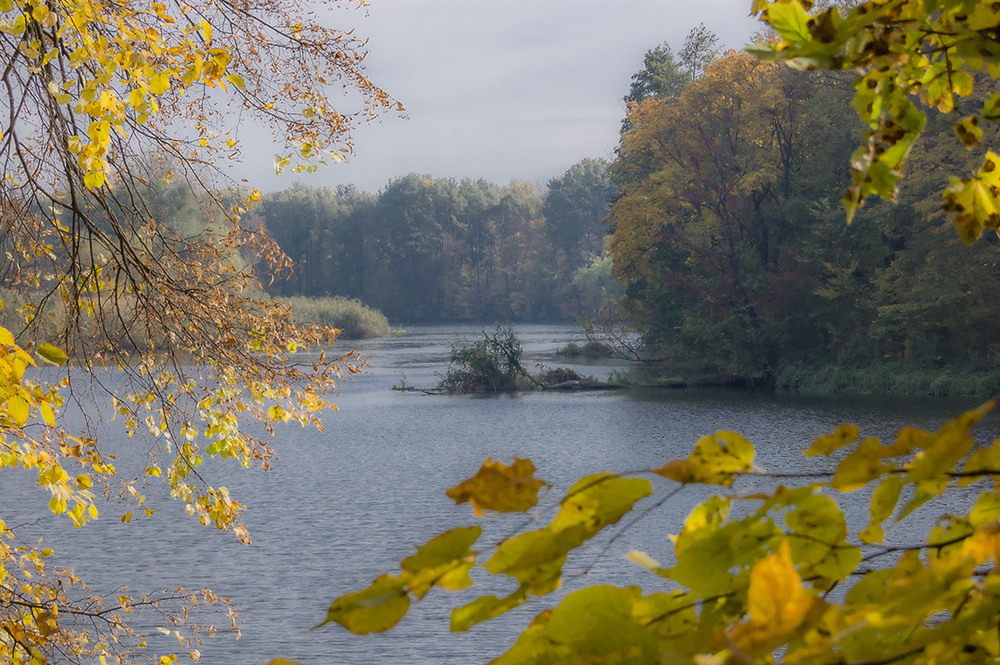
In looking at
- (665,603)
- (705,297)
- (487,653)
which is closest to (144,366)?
(665,603)

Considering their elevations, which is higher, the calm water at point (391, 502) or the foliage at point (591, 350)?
the foliage at point (591, 350)

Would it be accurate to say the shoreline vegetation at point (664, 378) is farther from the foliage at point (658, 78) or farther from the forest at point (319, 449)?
the foliage at point (658, 78)

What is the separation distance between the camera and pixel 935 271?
20.5 meters

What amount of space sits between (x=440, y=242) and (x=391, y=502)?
60056mm

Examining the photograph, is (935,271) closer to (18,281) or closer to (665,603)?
(18,281)

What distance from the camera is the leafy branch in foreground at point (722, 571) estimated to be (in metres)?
0.57

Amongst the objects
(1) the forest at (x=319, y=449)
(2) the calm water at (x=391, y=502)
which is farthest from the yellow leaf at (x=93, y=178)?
(2) the calm water at (x=391, y=502)

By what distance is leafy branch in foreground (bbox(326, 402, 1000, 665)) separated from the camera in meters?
0.57

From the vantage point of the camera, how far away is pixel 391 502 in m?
12.9

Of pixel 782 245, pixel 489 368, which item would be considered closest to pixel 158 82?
pixel 489 368

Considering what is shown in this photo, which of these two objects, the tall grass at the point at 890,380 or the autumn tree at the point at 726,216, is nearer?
the tall grass at the point at 890,380

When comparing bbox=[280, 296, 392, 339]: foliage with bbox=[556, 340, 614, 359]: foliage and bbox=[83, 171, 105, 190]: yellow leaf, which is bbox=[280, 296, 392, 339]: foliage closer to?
bbox=[556, 340, 614, 359]: foliage

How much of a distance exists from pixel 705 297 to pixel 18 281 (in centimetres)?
2211

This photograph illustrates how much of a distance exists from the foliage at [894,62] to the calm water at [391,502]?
73.0 inches
